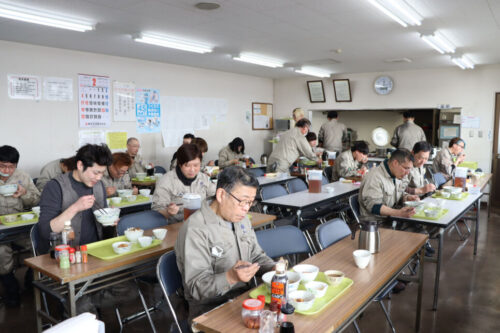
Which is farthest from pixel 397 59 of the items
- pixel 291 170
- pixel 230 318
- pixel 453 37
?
pixel 230 318

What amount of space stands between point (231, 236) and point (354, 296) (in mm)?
615

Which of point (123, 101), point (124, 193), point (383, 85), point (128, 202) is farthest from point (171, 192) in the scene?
point (383, 85)

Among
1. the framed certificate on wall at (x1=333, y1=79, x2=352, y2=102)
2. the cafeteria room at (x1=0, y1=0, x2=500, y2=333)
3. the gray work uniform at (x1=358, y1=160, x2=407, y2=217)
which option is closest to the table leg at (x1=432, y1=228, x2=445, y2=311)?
the cafeteria room at (x1=0, y1=0, x2=500, y2=333)

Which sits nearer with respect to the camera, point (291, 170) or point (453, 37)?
point (453, 37)

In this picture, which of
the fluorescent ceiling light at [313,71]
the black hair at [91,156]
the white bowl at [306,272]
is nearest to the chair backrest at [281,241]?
the white bowl at [306,272]

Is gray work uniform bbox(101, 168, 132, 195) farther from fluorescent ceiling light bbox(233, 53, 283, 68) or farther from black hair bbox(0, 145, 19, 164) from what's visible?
fluorescent ceiling light bbox(233, 53, 283, 68)

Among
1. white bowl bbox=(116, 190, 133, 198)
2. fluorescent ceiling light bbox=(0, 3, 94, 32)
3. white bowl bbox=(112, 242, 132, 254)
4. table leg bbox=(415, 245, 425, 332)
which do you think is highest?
fluorescent ceiling light bbox=(0, 3, 94, 32)

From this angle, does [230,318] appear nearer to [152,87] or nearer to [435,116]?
[152,87]

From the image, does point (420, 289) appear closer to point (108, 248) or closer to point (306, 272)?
point (306, 272)

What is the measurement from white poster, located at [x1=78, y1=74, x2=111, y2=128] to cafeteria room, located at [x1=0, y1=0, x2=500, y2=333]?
2cm

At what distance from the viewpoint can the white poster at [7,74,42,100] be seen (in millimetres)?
4959

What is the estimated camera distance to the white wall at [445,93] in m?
6.99

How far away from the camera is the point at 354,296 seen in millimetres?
1689

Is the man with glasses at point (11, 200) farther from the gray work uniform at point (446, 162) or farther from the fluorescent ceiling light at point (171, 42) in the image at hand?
the gray work uniform at point (446, 162)
